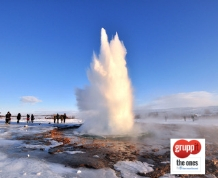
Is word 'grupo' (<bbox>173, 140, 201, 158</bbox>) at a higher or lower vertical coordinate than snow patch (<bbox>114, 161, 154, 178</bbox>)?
higher

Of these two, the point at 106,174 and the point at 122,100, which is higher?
the point at 122,100

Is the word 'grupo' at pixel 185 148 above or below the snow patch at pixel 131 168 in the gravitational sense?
above

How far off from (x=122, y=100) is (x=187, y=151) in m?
13.9

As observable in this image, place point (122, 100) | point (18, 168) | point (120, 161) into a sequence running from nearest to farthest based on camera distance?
point (18, 168), point (120, 161), point (122, 100)

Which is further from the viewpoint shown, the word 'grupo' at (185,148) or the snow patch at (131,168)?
the word 'grupo' at (185,148)

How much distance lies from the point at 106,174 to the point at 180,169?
2.49 metres

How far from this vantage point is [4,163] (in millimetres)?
7062

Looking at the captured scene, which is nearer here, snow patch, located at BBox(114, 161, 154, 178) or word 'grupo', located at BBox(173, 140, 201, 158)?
snow patch, located at BBox(114, 161, 154, 178)

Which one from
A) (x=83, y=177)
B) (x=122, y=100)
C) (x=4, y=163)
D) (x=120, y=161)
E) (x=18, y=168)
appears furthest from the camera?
(x=122, y=100)

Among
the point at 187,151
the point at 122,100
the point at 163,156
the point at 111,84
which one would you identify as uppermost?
the point at 111,84

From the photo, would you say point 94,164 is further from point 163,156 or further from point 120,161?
point 163,156

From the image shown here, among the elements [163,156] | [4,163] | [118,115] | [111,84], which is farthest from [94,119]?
[4,163]

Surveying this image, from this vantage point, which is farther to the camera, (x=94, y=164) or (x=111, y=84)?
(x=111, y=84)

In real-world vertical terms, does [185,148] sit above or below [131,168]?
above
